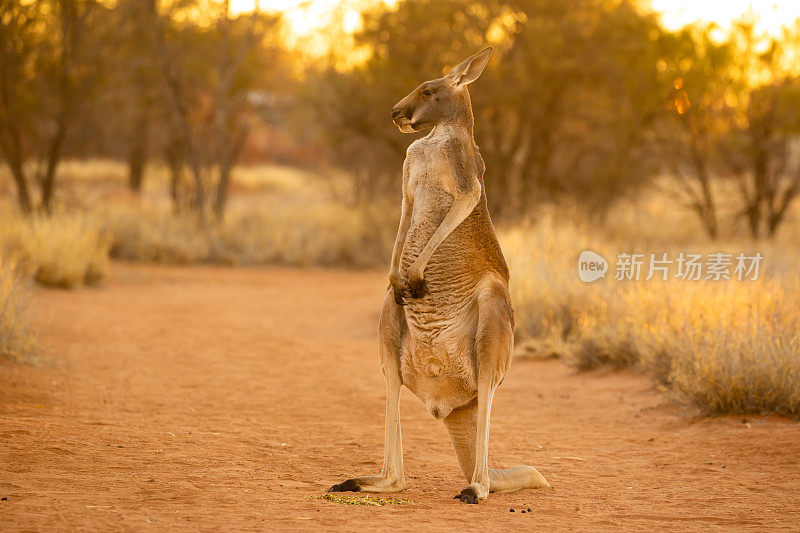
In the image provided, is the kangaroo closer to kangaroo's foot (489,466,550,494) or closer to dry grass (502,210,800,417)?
kangaroo's foot (489,466,550,494)

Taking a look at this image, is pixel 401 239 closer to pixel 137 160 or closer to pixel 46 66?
pixel 46 66

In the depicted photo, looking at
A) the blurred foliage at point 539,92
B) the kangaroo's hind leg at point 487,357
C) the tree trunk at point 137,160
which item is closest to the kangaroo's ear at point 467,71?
the kangaroo's hind leg at point 487,357

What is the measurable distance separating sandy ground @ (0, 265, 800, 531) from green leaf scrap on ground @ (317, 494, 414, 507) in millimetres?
72

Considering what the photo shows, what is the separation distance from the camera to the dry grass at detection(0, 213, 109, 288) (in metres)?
14.8

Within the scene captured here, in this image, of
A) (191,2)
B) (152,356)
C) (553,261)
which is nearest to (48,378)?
(152,356)

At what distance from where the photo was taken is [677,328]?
936 cm

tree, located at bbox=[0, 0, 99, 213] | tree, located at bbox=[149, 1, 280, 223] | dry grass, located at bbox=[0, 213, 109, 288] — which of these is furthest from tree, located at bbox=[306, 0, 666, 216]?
dry grass, located at bbox=[0, 213, 109, 288]

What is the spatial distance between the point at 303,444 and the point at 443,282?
7.07 feet

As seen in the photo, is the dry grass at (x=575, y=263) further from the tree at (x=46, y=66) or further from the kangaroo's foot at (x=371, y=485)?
the kangaroo's foot at (x=371, y=485)

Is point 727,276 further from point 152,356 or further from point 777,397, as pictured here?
point 152,356

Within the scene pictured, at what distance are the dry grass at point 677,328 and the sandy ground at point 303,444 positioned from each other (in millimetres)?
230

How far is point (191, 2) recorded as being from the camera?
24.2 meters

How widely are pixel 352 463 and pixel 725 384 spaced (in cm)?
327

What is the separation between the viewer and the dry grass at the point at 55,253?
14781 mm
